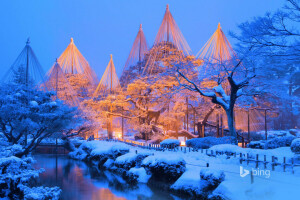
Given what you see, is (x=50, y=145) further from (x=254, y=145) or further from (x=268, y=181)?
(x=268, y=181)

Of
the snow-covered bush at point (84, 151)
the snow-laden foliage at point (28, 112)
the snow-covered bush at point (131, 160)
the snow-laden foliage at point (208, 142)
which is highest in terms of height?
the snow-laden foliage at point (28, 112)

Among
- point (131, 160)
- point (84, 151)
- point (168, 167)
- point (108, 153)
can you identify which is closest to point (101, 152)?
point (108, 153)

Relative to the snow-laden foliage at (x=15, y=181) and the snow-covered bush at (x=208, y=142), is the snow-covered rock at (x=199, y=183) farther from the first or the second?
the snow-covered bush at (x=208, y=142)

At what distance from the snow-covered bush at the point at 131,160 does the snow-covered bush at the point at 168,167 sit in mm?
2677

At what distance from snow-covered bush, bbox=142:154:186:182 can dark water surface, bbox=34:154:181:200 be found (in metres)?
0.77

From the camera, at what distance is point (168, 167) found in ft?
47.4

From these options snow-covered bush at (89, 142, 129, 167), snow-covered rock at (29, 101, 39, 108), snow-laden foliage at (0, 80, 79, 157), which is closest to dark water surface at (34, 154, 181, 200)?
snow-covered bush at (89, 142, 129, 167)

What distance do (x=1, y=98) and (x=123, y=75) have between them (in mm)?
24974

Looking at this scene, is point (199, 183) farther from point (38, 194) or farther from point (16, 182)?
point (16, 182)

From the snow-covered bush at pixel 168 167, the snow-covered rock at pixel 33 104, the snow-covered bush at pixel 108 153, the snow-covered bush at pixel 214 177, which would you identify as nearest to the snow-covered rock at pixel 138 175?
the snow-covered bush at pixel 168 167

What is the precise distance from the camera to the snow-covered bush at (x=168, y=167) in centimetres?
1432

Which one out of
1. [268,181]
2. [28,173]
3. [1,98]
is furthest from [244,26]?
[1,98]

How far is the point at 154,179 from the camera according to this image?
51.5 feet

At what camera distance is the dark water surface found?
13979mm
